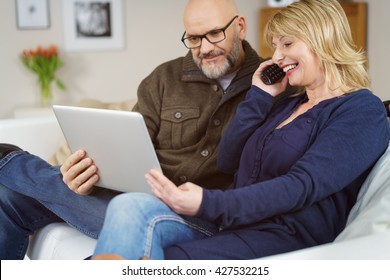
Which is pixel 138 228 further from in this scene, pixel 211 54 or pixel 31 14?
pixel 31 14

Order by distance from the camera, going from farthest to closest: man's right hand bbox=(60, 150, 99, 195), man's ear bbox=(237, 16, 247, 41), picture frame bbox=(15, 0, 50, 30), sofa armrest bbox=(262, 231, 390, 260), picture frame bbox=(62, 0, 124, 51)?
picture frame bbox=(62, 0, 124, 51), picture frame bbox=(15, 0, 50, 30), man's ear bbox=(237, 16, 247, 41), man's right hand bbox=(60, 150, 99, 195), sofa armrest bbox=(262, 231, 390, 260)

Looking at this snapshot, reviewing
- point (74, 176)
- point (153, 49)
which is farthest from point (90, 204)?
point (153, 49)

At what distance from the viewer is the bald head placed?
1.92 m

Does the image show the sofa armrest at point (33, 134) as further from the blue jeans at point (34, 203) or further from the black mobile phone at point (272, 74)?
the black mobile phone at point (272, 74)

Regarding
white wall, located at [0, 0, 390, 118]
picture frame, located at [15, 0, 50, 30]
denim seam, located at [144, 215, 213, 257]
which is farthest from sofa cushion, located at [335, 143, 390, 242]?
picture frame, located at [15, 0, 50, 30]

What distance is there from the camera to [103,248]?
1192 millimetres

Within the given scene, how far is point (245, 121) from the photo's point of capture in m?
1.66

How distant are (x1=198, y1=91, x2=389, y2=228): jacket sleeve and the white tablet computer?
26 centimetres

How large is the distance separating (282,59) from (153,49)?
119 inches

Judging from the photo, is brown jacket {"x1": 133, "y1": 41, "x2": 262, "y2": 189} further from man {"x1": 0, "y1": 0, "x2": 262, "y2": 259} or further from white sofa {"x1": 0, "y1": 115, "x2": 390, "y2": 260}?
white sofa {"x1": 0, "y1": 115, "x2": 390, "y2": 260}

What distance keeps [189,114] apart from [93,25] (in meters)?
2.57

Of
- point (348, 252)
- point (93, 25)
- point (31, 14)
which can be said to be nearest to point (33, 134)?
point (348, 252)

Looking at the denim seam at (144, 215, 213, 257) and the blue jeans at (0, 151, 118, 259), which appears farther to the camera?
the blue jeans at (0, 151, 118, 259)
